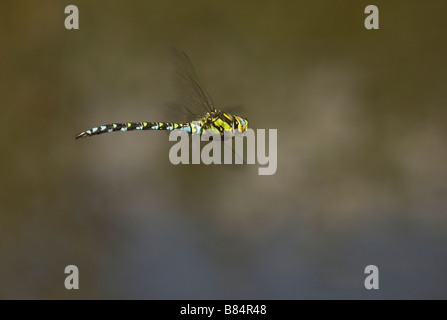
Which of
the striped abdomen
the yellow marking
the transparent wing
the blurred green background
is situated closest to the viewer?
the striped abdomen

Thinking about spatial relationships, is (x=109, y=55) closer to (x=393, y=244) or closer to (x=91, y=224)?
(x=91, y=224)

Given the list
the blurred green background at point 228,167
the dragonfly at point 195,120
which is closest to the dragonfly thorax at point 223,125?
the dragonfly at point 195,120

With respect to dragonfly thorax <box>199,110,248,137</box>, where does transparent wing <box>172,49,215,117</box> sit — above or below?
above

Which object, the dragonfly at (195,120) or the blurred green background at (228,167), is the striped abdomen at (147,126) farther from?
the blurred green background at (228,167)

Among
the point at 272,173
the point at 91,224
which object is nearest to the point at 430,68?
Result: the point at 272,173

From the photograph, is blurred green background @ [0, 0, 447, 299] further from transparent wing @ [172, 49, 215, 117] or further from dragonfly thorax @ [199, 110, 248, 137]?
dragonfly thorax @ [199, 110, 248, 137]

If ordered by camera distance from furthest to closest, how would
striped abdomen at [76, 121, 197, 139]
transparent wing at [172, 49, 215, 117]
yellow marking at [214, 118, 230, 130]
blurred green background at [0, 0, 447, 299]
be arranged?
1. blurred green background at [0, 0, 447, 299]
2. transparent wing at [172, 49, 215, 117]
3. yellow marking at [214, 118, 230, 130]
4. striped abdomen at [76, 121, 197, 139]

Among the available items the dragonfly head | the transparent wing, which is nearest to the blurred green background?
the transparent wing
